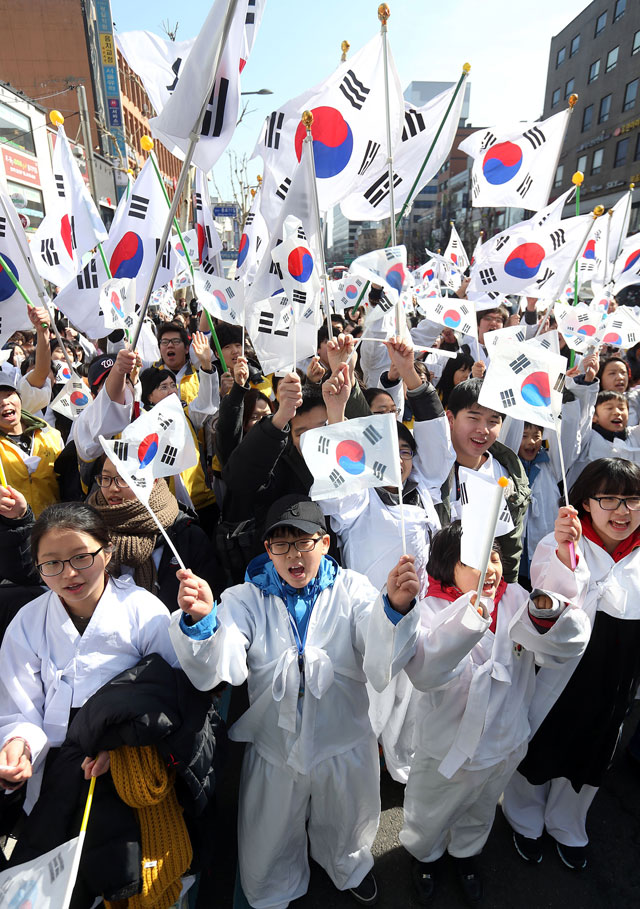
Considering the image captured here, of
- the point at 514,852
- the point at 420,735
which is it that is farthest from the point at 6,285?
the point at 514,852

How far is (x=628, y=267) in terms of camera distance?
611cm

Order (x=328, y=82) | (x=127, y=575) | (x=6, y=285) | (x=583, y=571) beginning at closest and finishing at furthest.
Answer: (x=583, y=571)
(x=127, y=575)
(x=328, y=82)
(x=6, y=285)

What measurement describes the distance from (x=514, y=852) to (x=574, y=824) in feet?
0.94

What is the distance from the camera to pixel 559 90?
3569 centimetres

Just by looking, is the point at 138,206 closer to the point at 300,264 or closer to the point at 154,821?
the point at 300,264

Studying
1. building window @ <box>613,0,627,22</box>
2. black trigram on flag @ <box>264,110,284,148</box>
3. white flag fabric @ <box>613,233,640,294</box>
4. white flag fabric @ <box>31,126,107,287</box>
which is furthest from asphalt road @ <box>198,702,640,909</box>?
building window @ <box>613,0,627,22</box>

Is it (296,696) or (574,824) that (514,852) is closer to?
(574,824)

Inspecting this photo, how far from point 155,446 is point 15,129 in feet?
64.0

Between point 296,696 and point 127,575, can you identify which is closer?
point 296,696

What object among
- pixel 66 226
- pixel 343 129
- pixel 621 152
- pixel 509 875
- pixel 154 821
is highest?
pixel 621 152

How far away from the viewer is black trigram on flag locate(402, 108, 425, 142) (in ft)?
11.3

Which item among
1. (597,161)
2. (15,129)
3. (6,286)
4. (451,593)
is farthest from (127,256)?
(597,161)

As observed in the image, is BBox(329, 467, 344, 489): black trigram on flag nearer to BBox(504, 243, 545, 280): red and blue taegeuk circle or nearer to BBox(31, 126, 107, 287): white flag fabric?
BBox(31, 126, 107, 287): white flag fabric

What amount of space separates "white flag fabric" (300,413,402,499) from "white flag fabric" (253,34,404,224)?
1.98 m
